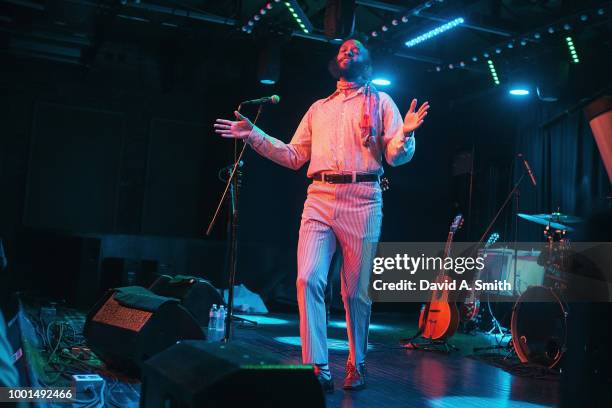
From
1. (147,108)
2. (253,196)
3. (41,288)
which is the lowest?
(41,288)

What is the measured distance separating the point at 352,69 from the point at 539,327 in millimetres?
3396

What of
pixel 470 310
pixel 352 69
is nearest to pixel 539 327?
pixel 470 310

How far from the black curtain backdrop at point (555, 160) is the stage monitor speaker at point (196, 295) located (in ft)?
18.7

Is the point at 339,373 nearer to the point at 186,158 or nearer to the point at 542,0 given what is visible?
the point at 542,0

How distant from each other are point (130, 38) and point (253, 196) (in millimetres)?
3628

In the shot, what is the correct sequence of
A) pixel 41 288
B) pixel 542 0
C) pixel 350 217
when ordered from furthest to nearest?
1. pixel 41 288
2. pixel 542 0
3. pixel 350 217

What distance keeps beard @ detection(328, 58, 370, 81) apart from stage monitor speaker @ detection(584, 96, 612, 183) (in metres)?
3.22

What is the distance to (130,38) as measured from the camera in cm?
1162

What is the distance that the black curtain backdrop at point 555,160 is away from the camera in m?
9.48

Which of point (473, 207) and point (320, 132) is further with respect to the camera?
point (473, 207)

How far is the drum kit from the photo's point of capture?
19.0 feet

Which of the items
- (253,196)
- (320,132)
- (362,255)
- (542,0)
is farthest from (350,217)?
(253,196)

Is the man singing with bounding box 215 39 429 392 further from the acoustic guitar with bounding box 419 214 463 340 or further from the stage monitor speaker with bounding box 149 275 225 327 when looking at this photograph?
the acoustic guitar with bounding box 419 214 463 340

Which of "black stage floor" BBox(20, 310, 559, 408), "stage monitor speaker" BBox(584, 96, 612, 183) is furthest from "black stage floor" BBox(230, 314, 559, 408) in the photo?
"stage monitor speaker" BBox(584, 96, 612, 183)
